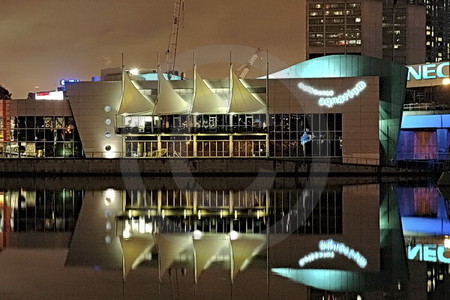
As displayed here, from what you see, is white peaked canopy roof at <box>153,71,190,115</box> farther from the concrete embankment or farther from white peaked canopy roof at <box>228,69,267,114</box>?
the concrete embankment

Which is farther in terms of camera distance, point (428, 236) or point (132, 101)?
point (132, 101)

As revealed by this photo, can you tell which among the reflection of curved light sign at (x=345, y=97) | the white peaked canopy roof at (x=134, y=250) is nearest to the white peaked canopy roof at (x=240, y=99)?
the reflection of curved light sign at (x=345, y=97)

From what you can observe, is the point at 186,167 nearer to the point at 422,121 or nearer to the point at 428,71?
the point at 422,121

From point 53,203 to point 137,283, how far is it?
79.4 ft

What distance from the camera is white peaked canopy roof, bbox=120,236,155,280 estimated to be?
19406 mm

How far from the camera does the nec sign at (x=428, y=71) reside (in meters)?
95.6

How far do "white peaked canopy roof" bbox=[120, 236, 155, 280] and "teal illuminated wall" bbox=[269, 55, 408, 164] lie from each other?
56749mm

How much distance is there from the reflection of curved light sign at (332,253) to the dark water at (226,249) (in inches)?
1.2

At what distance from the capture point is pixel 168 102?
7669 centimetres

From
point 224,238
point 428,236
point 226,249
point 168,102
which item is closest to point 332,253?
point 226,249

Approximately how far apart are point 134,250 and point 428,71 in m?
81.3

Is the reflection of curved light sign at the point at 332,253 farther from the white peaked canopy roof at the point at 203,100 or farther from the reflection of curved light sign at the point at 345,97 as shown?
the reflection of curved light sign at the point at 345,97

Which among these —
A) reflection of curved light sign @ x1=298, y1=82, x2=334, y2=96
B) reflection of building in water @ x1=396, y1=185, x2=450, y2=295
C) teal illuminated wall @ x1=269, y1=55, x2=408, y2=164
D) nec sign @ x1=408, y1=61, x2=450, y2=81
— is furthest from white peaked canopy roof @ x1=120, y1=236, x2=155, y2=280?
nec sign @ x1=408, y1=61, x2=450, y2=81

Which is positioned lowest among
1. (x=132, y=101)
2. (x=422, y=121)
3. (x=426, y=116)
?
(x=422, y=121)
